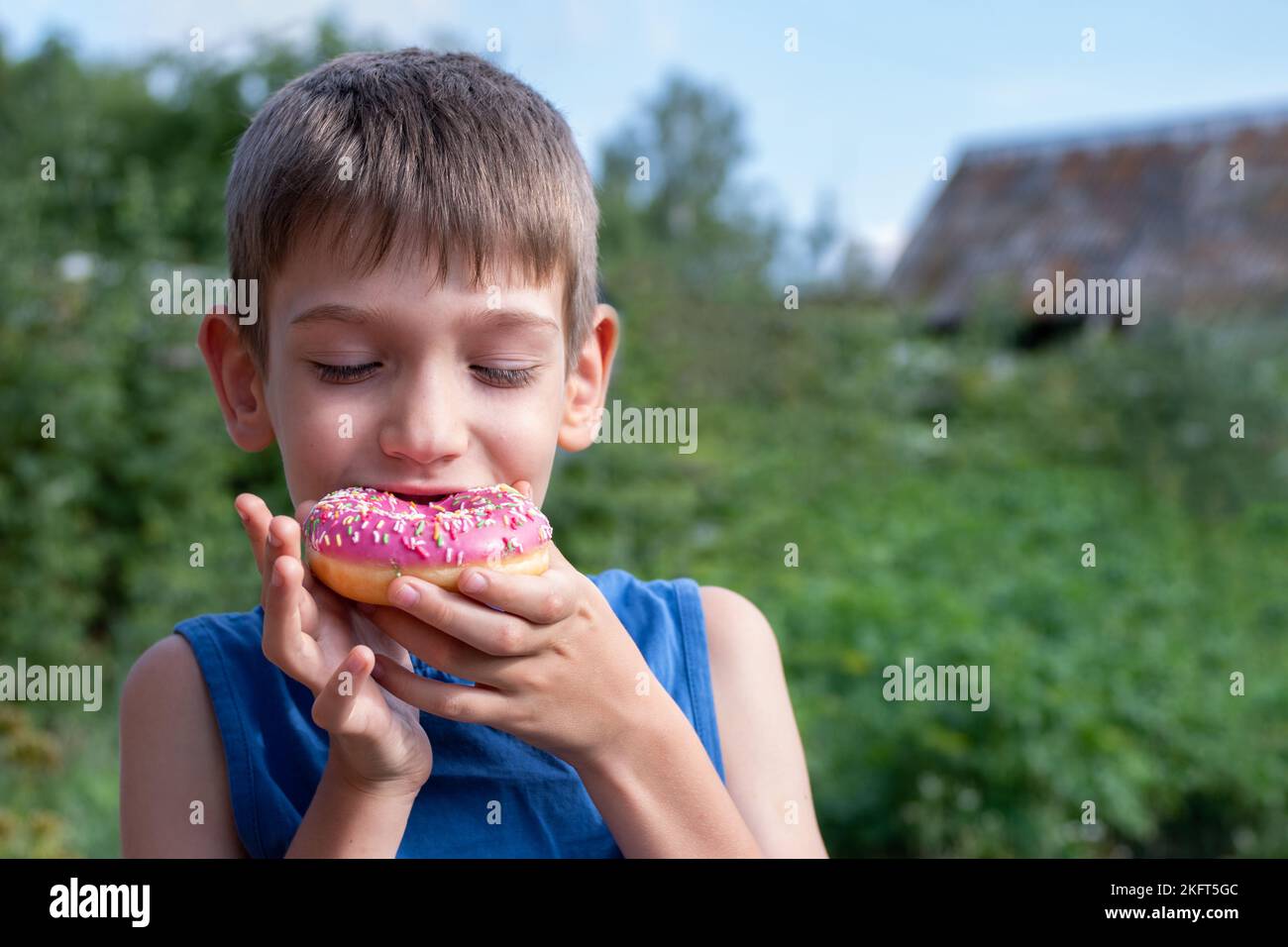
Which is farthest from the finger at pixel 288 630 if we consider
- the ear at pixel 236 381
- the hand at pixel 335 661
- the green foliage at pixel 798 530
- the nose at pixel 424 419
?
the green foliage at pixel 798 530

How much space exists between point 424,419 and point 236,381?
49 centimetres

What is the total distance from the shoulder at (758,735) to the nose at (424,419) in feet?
2.05

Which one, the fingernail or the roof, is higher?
the roof

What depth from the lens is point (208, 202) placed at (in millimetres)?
7422

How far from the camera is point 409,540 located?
63.6 inches

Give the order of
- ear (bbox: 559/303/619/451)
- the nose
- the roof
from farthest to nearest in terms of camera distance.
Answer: the roof → ear (bbox: 559/303/619/451) → the nose

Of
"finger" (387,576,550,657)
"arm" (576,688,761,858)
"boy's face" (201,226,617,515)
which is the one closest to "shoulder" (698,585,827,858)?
"arm" (576,688,761,858)

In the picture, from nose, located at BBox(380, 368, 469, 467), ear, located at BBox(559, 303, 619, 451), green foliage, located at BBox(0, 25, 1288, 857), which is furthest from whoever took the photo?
green foliage, located at BBox(0, 25, 1288, 857)

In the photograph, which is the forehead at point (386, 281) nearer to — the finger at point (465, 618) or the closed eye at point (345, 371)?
the closed eye at point (345, 371)

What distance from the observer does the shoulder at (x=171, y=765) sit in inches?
69.3

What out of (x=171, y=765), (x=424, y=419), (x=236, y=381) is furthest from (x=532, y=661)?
(x=236, y=381)

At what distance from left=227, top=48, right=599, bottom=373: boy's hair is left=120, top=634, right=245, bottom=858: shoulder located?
0.50 metres

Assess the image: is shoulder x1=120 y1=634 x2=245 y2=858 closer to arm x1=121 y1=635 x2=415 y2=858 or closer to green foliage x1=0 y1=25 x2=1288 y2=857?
arm x1=121 y1=635 x2=415 y2=858

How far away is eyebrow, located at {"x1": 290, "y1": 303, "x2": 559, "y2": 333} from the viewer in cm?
166
